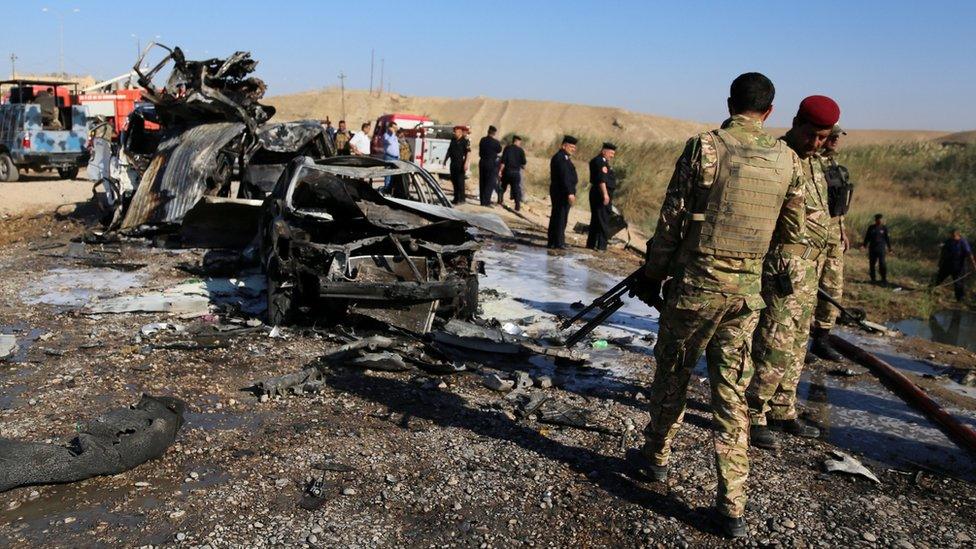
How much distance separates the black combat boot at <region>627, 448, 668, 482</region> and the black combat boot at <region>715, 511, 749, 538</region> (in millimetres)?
494

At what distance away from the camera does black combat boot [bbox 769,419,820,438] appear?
502 centimetres

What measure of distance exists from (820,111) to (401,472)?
10.9 ft

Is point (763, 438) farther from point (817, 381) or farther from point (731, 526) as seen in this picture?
point (817, 381)

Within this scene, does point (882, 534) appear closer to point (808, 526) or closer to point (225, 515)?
point (808, 526)

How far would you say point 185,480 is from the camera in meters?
3.91

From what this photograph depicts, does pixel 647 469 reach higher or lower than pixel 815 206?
lower

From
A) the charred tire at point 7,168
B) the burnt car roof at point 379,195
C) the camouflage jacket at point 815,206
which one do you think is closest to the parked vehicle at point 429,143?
the charred tire at point 7,168

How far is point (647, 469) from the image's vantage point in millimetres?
4109

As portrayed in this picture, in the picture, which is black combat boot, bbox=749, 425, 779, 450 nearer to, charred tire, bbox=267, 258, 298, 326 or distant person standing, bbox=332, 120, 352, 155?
charred tire, bbox=267, 258, 298, 326

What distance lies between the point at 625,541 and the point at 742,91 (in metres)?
2.29

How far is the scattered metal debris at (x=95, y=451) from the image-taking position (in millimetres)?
3695

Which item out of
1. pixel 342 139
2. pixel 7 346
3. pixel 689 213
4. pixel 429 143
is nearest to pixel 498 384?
pixel 689 213

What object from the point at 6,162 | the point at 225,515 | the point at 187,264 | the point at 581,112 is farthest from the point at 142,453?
the point at 581,112

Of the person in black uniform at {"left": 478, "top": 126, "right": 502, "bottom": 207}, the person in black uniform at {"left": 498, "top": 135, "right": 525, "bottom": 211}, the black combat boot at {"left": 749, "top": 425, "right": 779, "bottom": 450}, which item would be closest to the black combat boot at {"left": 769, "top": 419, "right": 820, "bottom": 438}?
the black combat boot at {"left": 749, "top": 425, "right": 779, "bottom": 450}
